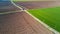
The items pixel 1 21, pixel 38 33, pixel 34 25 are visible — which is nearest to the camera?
pixel 38 33

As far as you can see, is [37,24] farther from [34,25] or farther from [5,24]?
[5,24]

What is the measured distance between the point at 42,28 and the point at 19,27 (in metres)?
1.12

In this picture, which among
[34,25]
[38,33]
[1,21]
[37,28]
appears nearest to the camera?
[38,33]

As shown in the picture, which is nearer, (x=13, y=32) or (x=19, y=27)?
(x=13, y=32)

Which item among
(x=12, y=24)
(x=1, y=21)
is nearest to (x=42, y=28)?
(x=12, y=24)

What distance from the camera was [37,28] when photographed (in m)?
5.93

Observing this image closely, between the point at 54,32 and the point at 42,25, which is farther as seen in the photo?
the point at 42,25

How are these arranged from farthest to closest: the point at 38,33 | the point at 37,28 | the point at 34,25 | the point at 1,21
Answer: the point at 1,21 → the point at 34,25 → the point at 37,28 → the point at 38,33

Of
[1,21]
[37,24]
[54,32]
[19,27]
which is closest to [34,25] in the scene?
[37,24]

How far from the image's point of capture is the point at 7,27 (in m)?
5.94

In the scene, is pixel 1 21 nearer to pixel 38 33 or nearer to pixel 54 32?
pixel 38 33

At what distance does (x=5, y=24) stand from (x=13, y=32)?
1.11 metres

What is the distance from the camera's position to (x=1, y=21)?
267 inches

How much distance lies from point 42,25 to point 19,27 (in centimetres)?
122
